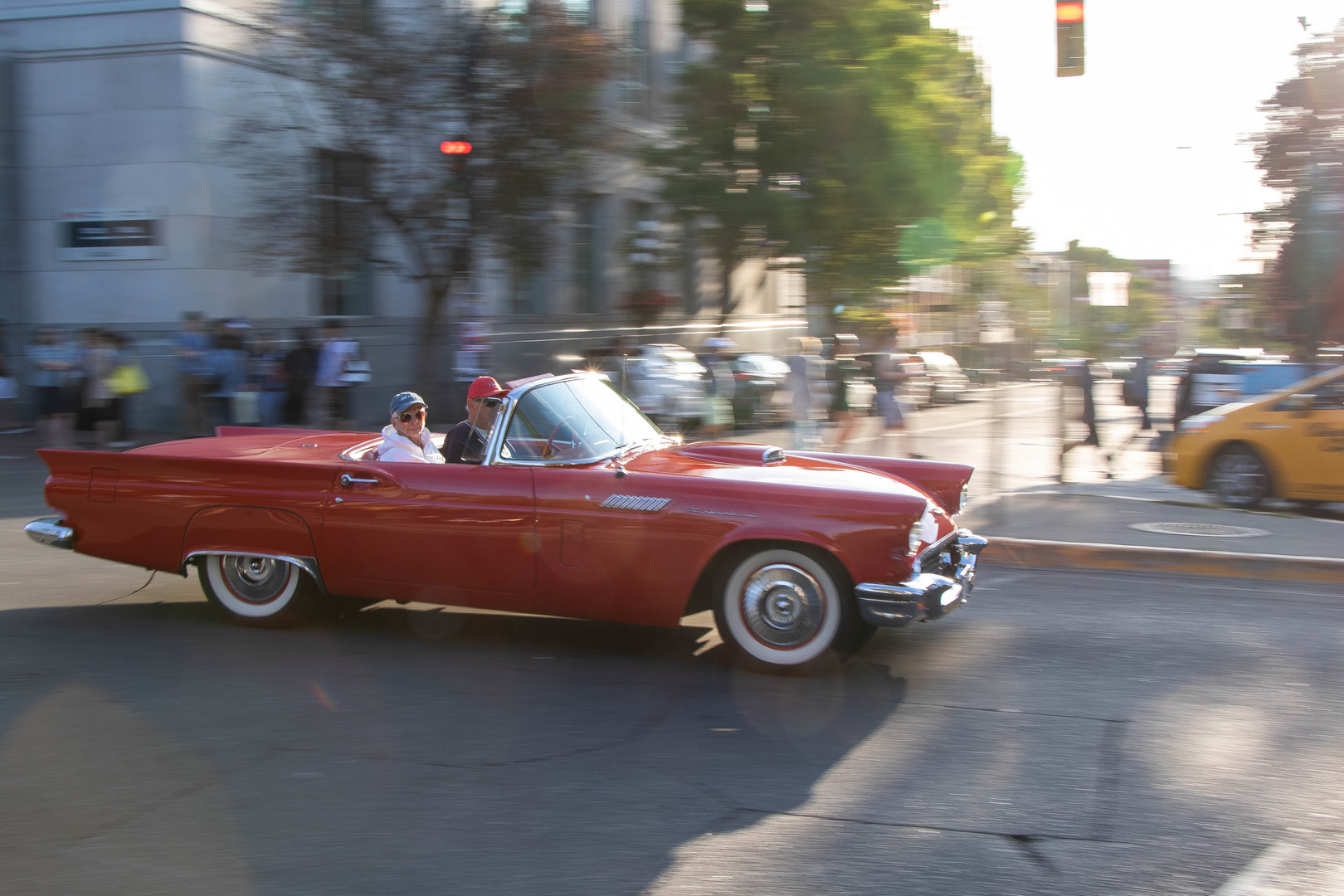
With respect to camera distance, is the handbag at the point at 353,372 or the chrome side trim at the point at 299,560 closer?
the chrome side trim at the point at 299,560

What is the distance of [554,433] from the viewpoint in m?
5.96

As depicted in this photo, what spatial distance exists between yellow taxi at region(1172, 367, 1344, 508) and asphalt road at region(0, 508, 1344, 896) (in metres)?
5.03

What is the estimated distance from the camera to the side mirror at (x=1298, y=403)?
1129 centimetres

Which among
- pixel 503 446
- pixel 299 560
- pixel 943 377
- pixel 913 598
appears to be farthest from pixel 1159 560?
pixel 943 377

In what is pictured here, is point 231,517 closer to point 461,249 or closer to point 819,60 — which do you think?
point 461,249

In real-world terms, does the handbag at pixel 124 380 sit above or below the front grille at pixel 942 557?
above

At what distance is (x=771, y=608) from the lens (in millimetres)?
5496

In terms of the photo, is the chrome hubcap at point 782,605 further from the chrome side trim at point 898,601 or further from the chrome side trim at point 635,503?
the chrome side trim at point 635,503

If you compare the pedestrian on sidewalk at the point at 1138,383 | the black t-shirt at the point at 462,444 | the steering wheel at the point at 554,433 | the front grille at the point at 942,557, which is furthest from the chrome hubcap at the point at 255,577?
the pedestrian on sidewalk at the point at 1138,383

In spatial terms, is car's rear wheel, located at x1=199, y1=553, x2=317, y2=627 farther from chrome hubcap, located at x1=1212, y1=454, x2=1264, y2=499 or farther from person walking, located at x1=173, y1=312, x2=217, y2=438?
person walking, located at x1=173, y1=312, x2=217, y2=438

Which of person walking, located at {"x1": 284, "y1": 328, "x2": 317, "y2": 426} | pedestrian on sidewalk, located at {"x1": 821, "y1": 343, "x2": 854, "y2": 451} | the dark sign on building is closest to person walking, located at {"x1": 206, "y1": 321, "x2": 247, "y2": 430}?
person walking, located at {"x1": 284, "y1": 328, "x2": 317, "y2": 426}

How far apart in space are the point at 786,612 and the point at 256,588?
9.60ft

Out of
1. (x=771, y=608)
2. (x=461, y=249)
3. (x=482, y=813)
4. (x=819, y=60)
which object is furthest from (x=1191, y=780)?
(x=819, y=60)

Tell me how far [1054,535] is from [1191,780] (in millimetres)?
5155
